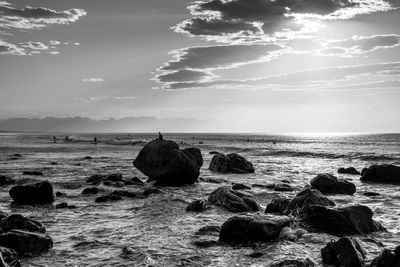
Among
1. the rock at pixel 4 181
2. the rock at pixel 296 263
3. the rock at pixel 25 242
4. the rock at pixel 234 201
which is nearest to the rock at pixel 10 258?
the rock at pixel 25 242

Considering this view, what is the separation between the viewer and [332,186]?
20609mm

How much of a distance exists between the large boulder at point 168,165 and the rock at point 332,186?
294 inches

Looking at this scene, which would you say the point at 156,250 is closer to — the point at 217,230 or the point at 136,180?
the point at 217,230

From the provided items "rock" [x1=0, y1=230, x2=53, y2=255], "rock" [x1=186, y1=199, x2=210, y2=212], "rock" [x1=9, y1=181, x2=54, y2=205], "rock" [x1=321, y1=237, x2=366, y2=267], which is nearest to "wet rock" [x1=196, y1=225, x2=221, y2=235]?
"rock" [x1=186, y1=199, x2=210, y2=212]

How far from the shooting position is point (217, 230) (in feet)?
37.8

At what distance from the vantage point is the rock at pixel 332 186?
20297 millimetres

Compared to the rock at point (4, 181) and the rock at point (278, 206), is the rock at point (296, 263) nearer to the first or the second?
the rock at point (278, 206)

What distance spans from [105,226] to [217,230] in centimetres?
371

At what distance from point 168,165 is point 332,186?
31.7ft

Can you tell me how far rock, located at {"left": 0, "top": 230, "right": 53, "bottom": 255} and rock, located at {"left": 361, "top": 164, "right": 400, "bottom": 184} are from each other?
22399mm

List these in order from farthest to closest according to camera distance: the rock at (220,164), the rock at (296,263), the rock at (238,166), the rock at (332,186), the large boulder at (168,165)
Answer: the rock at (220,164) → the rock at (238,166) → the large boulder at (168,165) → the rock at (332,186) → the rock at (296,263)

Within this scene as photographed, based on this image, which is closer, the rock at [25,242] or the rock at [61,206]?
the rock at [25,242]

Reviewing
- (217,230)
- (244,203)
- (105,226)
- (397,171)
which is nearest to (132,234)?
(105,226)

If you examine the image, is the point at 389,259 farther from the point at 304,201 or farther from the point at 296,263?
the point at 304,201
